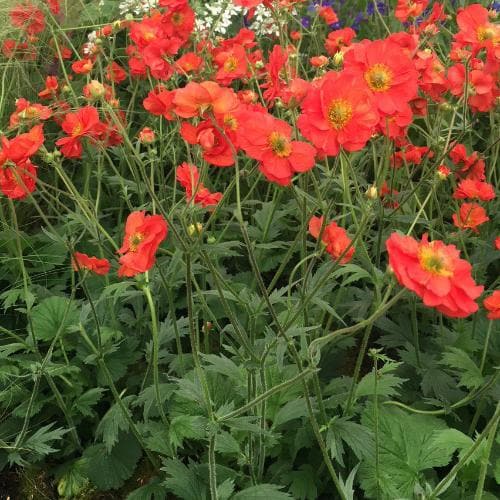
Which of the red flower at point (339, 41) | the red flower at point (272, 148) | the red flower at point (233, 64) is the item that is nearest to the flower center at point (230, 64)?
the red flower at point (233, 64)

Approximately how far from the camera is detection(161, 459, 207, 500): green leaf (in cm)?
145

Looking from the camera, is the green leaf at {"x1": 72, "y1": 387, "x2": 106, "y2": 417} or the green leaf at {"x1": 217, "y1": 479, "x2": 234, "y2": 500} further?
the green leaf at {"x1": 72, "y1": 387, "x2": 106, "y2": 417}

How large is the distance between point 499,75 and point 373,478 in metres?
1.18

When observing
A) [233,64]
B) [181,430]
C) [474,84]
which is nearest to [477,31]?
[474,84]

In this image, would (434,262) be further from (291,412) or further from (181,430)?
(181,430)

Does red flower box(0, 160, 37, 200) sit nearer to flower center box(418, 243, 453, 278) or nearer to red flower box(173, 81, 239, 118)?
red flower box(173, 81, 239, 118)

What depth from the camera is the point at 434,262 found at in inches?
36.9

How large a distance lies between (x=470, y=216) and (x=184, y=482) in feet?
3.78

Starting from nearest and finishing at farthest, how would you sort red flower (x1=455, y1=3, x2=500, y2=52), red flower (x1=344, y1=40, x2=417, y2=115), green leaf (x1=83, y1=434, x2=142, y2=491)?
red flower (x1=344, y1=40, x2=417, y2=115)
red flower (x1=455, y1=3, x2=500, y2=52)
green leaf (x1=83, y1=434, x2=142, y2=491)

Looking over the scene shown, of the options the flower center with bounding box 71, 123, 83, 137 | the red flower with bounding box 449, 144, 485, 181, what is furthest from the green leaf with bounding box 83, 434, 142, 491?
the red flower with bounding box 449, 144, 485, 181

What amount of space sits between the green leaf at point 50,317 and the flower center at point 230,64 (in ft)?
2.88

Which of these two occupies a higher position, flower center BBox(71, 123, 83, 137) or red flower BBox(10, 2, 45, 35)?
red flower BBox(10, 2, 45, 35)

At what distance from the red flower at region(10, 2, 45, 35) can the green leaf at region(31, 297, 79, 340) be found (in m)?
1.34

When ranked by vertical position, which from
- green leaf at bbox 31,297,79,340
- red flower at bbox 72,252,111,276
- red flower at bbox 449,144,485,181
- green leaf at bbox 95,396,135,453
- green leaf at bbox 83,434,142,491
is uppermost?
red flower at bbox 72,252,111,276
